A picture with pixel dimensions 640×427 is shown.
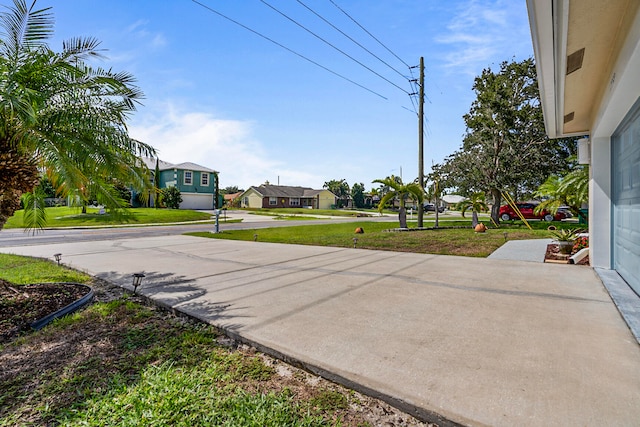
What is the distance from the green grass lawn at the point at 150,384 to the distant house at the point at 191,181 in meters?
36.8

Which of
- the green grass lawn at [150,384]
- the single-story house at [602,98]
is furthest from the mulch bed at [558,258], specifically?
the green grass lawn at [150,384]

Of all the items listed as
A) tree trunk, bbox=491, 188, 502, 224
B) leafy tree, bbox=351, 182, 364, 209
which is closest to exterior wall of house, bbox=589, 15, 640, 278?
tree trunk, bbox=491, 188, 502, 224

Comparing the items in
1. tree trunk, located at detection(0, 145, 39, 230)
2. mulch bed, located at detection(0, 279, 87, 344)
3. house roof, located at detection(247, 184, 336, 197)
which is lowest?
mulch bed, located at detection(0, 279, 87, 344)

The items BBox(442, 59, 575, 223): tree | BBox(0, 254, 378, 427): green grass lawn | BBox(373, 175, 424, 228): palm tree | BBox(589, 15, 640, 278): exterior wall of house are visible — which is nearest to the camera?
BBox(0, 254, 378, 427): green grass lawn

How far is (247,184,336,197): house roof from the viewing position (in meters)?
55.2

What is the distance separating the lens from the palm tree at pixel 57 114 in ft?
13.8

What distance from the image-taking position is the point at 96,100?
16.5 feet

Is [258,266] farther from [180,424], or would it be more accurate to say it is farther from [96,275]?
[180,424]

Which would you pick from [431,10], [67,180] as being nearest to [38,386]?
[67,180]

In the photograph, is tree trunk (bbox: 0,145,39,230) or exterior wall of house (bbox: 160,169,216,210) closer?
tree trunk (bbox: 0,145,39,230)

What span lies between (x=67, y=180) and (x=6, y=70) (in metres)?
1.51

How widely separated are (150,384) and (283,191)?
185 feet

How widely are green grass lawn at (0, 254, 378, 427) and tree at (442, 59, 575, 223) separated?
1897cm

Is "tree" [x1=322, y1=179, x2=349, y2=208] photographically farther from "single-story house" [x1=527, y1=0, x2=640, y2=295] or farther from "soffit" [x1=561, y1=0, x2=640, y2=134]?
"soffit" [x1=561, y1=0, x2=640, y2=134]
